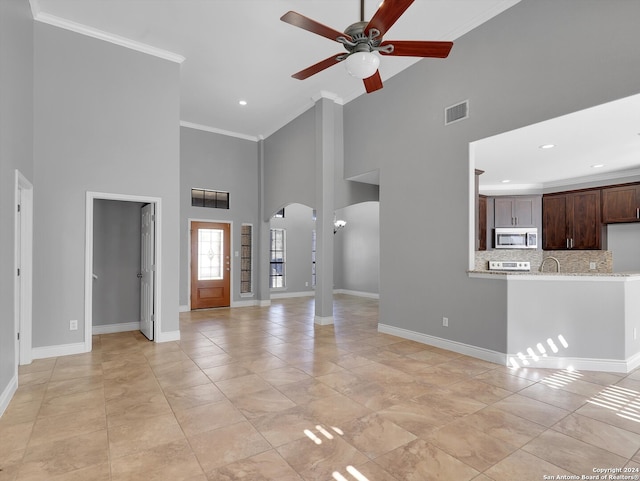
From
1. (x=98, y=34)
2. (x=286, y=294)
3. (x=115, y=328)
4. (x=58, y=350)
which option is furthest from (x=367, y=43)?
(x=286, y=294)

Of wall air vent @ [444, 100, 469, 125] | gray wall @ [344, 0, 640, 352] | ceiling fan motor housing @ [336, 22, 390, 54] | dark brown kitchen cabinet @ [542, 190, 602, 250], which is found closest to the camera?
ceiling fan motor housing @ [336, 22, 390, 54]

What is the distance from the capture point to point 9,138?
10.6 ft

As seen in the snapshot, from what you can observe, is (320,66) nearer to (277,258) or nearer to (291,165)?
(291,165)

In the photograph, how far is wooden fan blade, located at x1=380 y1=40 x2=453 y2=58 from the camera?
282cm

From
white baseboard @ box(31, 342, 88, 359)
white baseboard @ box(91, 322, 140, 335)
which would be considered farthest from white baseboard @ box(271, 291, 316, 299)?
white baseboard @ box(31, 342, 88, 359)

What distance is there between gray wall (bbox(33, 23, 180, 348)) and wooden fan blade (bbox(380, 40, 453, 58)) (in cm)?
379

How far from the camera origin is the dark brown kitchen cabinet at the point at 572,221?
6.73m

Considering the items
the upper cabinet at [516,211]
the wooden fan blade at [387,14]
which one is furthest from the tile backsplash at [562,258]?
the wooden fan blade at [387,14]

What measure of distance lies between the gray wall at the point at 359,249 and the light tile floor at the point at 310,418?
19.3ft

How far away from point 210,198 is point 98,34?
4.03 meters

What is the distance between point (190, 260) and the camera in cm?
798

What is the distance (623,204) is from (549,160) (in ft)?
6.65

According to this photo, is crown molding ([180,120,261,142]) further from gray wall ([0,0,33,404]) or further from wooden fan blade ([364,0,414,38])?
wooden fan blade ([364,0,414,38])

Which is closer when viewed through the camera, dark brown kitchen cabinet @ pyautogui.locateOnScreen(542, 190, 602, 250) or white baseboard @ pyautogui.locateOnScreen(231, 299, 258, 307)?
dark brown kitchen cabinet @ pyautogui.locateOnScreen(542, 190, 602, 250)
